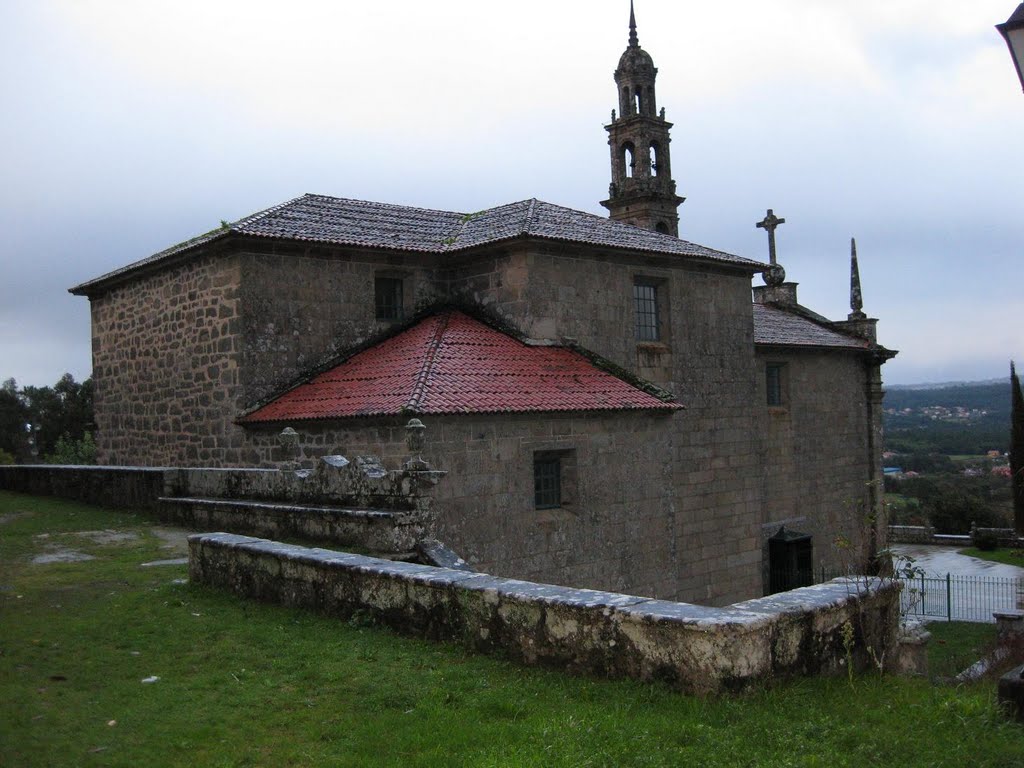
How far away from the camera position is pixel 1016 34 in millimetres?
4324

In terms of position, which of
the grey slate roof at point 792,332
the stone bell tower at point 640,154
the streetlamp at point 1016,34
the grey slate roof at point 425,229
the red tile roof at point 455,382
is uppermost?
the stone bell tower at point 640,154

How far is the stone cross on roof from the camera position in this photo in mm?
30031

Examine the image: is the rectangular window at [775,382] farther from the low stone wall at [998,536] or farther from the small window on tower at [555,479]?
the low stone wall at [998,536]

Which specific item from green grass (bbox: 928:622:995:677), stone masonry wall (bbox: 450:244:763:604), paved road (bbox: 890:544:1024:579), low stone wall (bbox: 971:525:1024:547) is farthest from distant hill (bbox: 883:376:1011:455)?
stone masonry wall (bbox: 450:244:763:604)

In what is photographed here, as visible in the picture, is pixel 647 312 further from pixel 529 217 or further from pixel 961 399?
pixel 961 399

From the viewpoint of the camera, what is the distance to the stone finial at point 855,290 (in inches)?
1146

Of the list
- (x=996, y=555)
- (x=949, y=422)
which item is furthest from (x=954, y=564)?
(x=949, y=422)

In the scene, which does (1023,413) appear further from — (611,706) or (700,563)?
(611,706)

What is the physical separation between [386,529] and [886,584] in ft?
18.5

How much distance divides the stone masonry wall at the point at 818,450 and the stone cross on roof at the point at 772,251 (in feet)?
12.8

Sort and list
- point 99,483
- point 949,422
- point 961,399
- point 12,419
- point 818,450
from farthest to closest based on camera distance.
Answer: point 961,399 < point 949,422 < point 12,419 < point 818,450 < point 99,483

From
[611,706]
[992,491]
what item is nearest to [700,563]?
[611,706]

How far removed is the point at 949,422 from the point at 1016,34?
132 m

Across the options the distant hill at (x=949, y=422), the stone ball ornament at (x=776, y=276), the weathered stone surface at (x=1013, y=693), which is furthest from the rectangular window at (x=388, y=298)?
the distant hill at (x=949, y=422)
